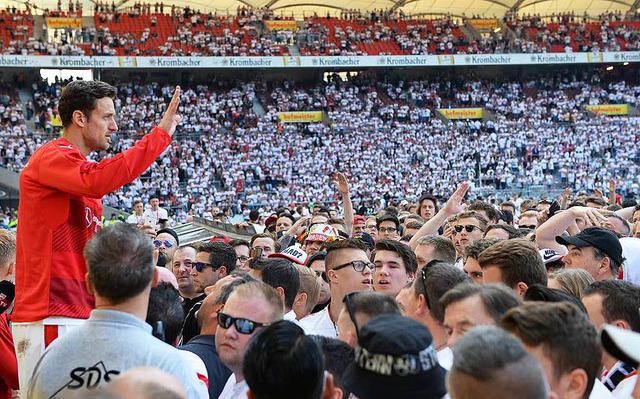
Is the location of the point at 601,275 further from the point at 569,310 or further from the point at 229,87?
the point at 229,87

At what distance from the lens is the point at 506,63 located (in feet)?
156

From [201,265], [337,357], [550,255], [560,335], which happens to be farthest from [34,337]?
[550,255]

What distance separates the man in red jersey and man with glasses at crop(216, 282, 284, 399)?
2.38 feet

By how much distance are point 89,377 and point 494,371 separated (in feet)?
4.68

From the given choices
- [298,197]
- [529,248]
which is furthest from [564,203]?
[298,197]

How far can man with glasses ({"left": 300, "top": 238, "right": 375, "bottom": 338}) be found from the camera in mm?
5938

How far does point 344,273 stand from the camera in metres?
6.18

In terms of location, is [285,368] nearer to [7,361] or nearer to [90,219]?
[90,219]

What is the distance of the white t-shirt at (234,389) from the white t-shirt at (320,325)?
1.23 m

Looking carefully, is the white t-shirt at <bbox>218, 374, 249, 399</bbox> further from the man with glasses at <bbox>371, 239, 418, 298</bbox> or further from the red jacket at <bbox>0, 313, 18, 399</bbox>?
the man with glasses at <bbox>371, 239, 418, 298</bbox>

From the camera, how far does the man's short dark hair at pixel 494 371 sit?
240 cm

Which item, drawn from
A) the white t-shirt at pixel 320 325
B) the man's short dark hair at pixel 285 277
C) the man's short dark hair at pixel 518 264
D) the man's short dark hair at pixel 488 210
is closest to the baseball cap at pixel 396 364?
the man's short dark hair at pixel 518 264

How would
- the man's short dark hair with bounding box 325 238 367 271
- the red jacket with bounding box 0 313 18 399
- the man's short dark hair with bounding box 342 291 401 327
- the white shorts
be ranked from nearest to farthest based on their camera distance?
the man's short dark hair with bounding box 342 291 401 327
the white shorts
the red jacket with bounding box 0 313 18 399
the man's short dark hair with bounding box 325 238 367 271

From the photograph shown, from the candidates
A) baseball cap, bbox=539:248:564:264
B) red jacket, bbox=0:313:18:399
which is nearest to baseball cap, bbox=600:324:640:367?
red jacket, bbox=0:313:18:399
